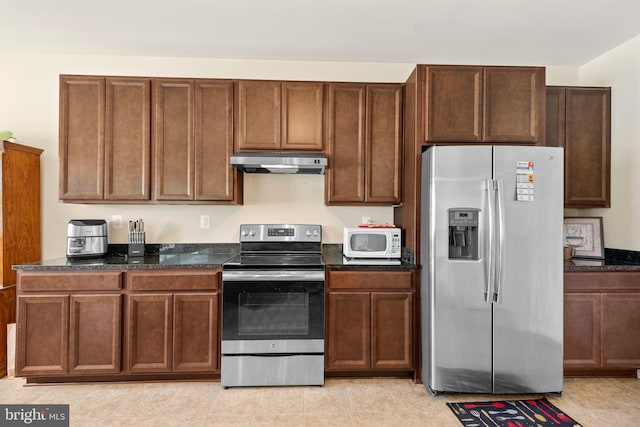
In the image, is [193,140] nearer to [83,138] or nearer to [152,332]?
[83,138]

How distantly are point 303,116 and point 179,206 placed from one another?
1.40m

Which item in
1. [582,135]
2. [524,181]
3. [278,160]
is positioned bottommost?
[524,181]

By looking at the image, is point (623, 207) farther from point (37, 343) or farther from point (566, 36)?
point (37, 343)

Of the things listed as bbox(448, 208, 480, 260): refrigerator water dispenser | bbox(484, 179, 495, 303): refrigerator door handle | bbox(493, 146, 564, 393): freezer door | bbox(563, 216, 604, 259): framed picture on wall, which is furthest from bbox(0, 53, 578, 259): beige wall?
bbox(563, 216, 604, 259): framed picture on wall

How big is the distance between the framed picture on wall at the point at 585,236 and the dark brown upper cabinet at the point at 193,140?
3.04m

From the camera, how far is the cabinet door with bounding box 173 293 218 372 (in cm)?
257

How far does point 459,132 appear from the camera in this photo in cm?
264

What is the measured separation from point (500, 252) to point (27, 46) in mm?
4143

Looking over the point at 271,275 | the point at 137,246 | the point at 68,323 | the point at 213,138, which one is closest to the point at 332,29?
the point at 213,138

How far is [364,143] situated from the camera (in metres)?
2.98

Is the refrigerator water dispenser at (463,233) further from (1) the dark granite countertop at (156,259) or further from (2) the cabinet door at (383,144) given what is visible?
(1) the dark granite countertop at (156,259)

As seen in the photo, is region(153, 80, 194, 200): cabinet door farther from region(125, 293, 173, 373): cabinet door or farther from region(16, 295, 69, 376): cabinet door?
region(16, 295, 69, 376): cabinet door

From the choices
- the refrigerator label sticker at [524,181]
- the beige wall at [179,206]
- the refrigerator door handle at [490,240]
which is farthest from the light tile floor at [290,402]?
the refrigerator label sticker at [524,181]

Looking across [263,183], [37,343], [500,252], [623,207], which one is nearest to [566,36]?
[623,207]
